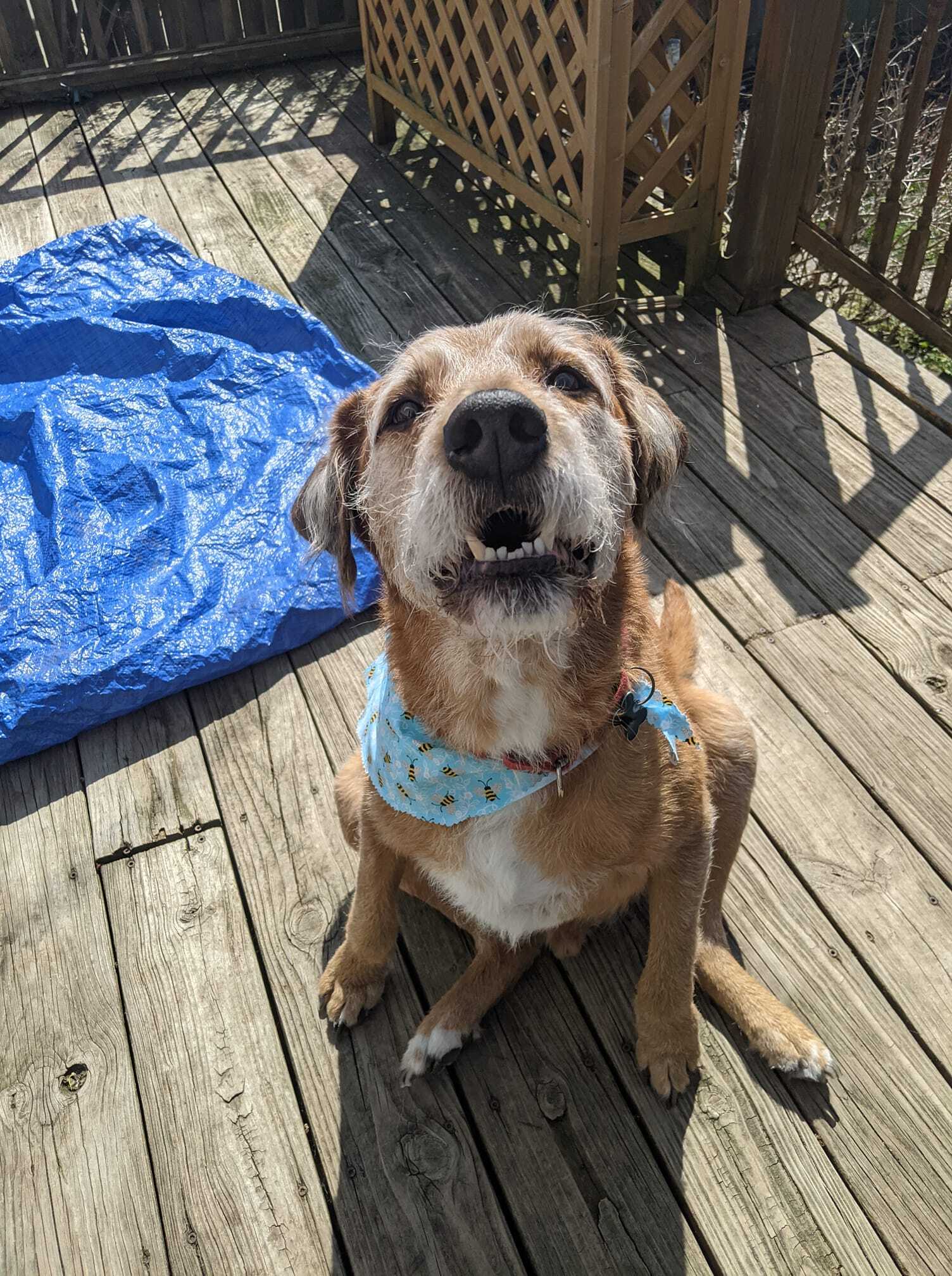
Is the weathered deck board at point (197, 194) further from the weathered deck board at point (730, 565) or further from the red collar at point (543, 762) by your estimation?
the red collar at point (543, 762)

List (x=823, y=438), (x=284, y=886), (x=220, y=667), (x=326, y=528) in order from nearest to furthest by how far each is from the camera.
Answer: (x=326, y=528), (x=284, y=886), (x=220, y=667), (x=823, y=438)

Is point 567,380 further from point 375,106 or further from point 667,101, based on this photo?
point 375,106

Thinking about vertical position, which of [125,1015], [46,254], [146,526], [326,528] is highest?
[326,528]

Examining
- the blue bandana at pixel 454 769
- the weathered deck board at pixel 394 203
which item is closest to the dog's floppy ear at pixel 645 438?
the blue bandana at pixel 454 769

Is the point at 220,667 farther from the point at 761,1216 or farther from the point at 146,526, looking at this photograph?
the point at 761,1216

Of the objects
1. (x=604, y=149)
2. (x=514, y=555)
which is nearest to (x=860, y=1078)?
(x=514, y=555)

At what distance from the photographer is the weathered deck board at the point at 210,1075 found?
6.00 feet

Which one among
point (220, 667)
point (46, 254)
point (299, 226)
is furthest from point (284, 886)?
point (299, 226)

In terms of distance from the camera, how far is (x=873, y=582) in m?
3.08

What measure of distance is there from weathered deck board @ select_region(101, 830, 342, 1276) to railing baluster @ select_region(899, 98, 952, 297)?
12.1 ft

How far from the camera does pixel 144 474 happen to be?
3400 millimetres

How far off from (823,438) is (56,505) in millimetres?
2963

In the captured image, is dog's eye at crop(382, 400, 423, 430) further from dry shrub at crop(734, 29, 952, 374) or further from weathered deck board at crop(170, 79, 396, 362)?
dry shrub at crop(734, 29, 952, 374)

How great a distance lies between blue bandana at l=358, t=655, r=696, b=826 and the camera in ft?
5.77
